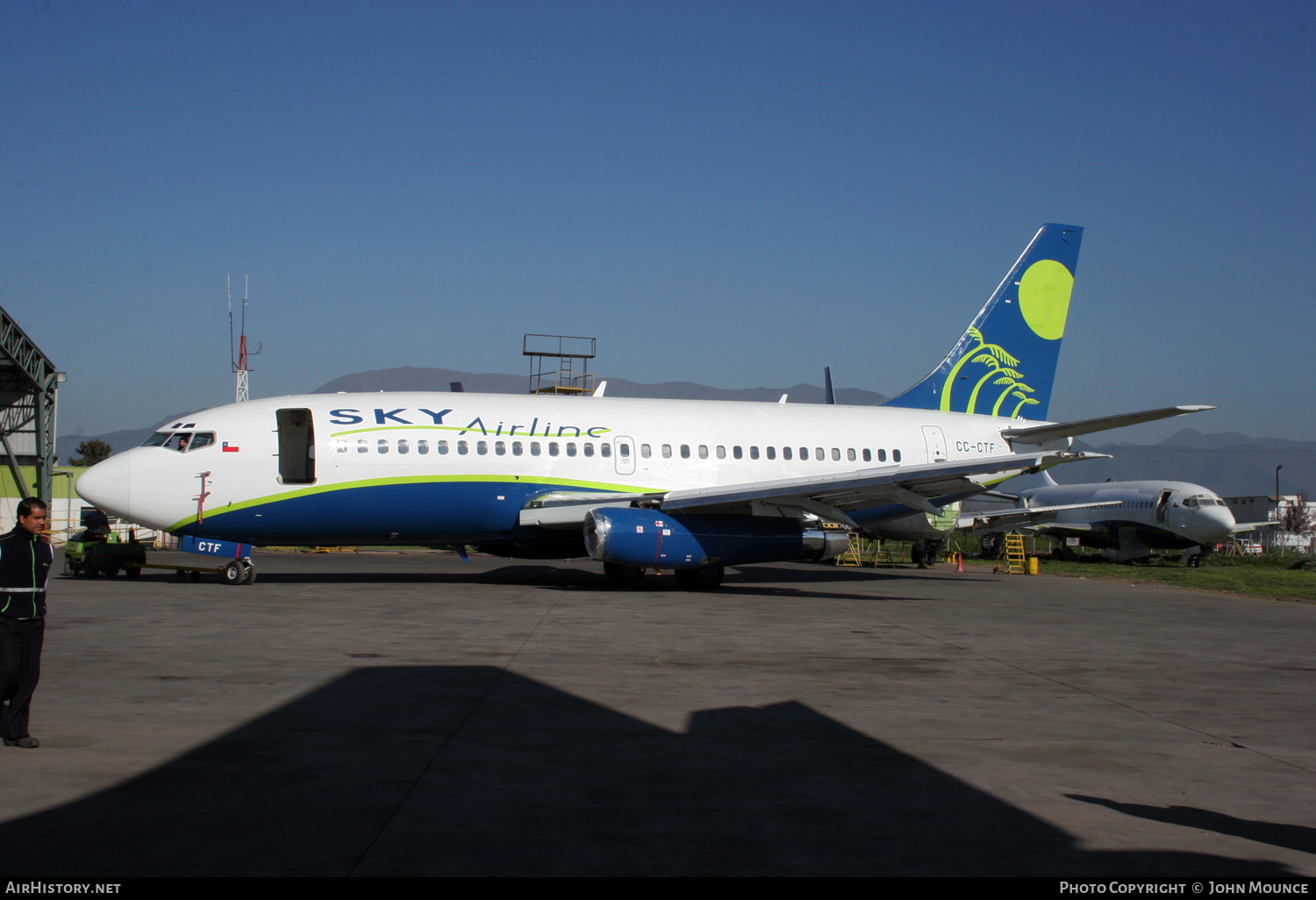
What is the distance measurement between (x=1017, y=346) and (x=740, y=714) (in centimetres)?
2083

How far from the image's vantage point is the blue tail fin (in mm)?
26172

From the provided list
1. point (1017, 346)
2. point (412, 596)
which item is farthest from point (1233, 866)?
point (1017, 346)

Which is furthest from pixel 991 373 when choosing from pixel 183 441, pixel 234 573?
pixel 183 441

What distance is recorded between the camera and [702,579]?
20.8m

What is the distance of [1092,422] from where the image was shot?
68.7 ft

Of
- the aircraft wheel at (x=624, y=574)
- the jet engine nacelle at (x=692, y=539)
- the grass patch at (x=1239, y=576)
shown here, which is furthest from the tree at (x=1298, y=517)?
the aircraft wheel at (x=624, y=574)

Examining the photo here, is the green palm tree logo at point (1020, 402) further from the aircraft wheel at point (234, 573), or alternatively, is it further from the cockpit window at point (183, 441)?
the cockpit window at point (183, 441)

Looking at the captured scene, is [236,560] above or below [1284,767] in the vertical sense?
below

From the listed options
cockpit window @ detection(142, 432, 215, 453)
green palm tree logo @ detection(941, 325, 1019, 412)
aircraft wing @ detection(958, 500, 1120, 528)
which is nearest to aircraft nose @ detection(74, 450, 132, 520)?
cockpit window @ detection(142, 432, 215, 453)

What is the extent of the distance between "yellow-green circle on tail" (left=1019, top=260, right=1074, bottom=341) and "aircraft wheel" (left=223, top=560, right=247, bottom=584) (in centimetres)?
1964

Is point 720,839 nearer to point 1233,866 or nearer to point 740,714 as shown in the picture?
point 1233,866

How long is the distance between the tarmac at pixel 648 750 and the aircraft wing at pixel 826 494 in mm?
4860

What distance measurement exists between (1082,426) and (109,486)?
63.4ft

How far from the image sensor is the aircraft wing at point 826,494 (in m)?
18.7
